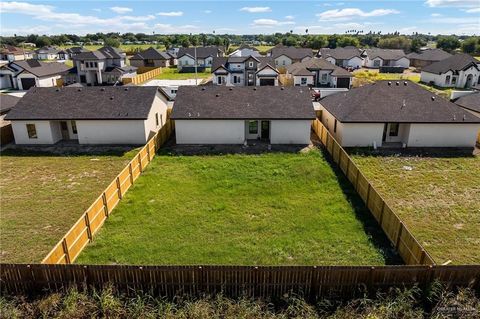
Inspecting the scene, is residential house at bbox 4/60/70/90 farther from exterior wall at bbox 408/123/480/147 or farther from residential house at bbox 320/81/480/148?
exterior wall at bbox 408/123/480/147

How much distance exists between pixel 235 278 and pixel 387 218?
767cm

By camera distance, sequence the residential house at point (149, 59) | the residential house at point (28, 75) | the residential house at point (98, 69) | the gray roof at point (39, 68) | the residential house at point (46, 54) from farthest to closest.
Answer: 1. the residential house at point (46, 54)
2. the residential house at point (149, 59)
3. the residential house at point (98, 69)
4. the gray roof at point (39, 68)
5. the residential house at point (28, 75)

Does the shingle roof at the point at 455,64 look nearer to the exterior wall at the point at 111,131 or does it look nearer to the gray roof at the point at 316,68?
the gray roof at the point at 316,68

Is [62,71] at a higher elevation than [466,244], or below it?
higher

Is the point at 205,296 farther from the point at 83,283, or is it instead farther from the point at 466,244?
the point at 466,244

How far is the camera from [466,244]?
14.2 metres

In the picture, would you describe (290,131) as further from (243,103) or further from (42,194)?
(42,194)

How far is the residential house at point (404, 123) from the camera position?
24.9 metres

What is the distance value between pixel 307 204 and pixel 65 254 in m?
11.2

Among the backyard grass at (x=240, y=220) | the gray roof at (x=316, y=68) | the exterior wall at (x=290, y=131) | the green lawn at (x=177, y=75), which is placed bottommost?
the backyard grass at (x=240, y=220)

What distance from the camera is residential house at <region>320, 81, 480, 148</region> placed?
81.6ft

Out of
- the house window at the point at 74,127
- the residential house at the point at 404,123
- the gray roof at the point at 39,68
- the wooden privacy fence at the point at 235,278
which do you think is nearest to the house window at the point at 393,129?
the residential house at the point at 404,123

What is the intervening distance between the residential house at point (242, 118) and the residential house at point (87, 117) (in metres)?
2.69

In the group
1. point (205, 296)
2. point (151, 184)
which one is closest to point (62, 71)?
point (151, 184)
